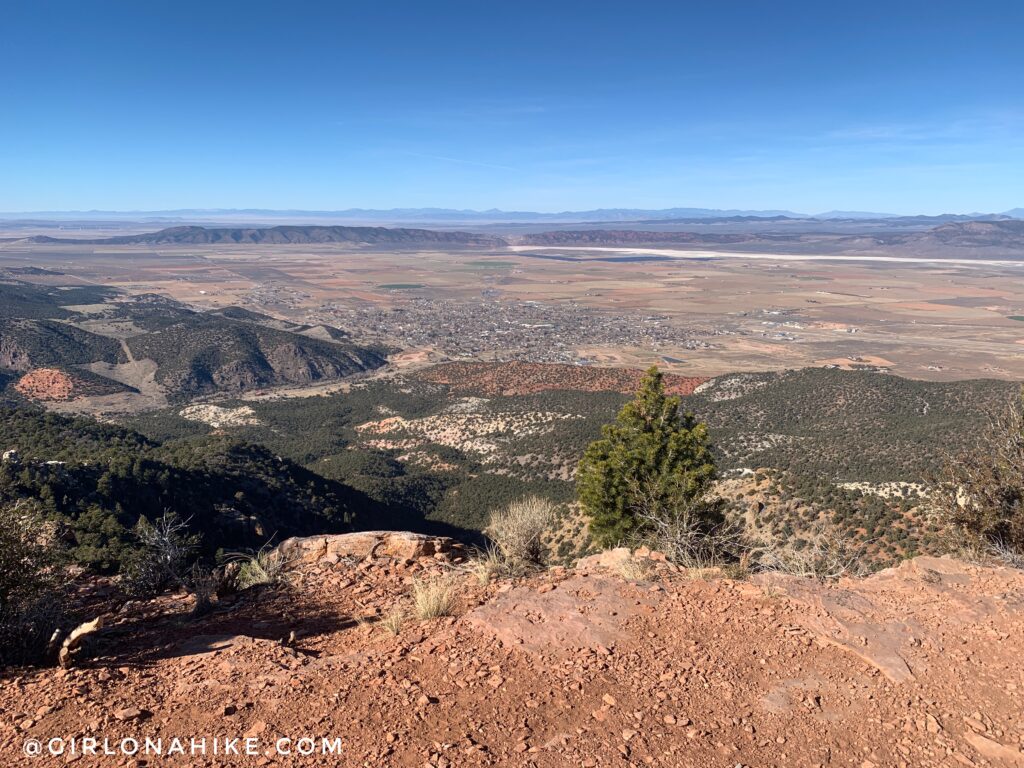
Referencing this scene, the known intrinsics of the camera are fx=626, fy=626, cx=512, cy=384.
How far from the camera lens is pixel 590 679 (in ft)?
20.9

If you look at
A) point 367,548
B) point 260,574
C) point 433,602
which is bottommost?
point 367,548

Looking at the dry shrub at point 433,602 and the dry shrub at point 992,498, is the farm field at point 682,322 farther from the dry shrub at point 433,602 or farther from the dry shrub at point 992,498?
the dry shrub at point 433,602

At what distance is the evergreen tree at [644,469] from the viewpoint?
16.2 m

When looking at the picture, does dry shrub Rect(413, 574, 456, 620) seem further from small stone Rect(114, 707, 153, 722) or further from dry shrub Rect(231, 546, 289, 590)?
dry shrub Rect(231, 546, 289, 590)

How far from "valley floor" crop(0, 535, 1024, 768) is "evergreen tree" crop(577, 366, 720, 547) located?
7373mm

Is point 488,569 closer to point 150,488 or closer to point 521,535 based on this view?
point 521,535

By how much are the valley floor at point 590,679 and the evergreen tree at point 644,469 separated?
290 inches

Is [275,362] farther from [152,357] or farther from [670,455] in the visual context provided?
[670,455]

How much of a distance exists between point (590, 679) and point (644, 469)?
11.2m

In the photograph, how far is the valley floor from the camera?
5367mm

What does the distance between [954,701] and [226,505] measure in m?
26.4

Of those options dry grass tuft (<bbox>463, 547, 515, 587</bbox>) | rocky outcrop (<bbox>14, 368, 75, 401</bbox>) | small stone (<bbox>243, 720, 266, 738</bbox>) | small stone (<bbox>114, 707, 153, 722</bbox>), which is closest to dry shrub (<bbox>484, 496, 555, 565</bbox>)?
dry grass tuft (<bbox>463, 547, 515, 587</bbox>)

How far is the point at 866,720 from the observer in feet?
18.9

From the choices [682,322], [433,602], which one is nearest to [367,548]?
[433,602]
